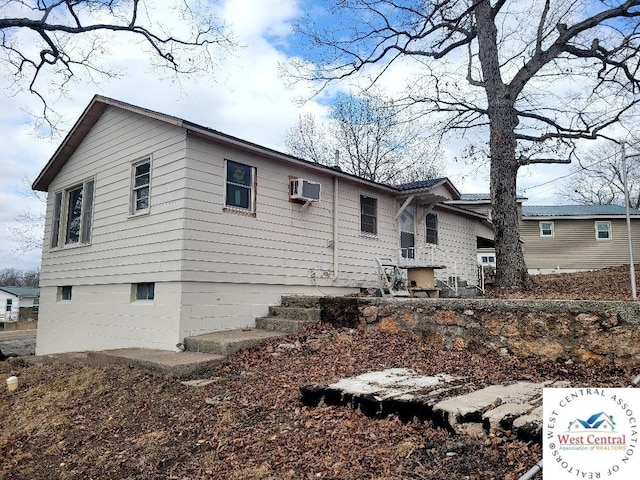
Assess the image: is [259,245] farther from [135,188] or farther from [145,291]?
[135,188]

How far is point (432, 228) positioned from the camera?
13641mm

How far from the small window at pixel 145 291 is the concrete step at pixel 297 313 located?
7.25ft

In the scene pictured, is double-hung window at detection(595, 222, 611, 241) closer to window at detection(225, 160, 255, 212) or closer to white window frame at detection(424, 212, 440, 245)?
white window frame at detection(424, 212, 440, 245)

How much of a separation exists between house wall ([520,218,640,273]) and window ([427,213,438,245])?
14177 mm

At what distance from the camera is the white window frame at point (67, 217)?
10.7 metres

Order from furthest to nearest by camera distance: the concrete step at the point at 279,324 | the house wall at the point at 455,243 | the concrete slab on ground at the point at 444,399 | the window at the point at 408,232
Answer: the house wall at the point at 455,243 < the window at the point at 408,232 < the concrete step at the point at 279,324 < the concrete slab on ground at the point at 444,399

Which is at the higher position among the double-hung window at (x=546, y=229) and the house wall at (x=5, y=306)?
the double-hung window at (x=546, y=229)

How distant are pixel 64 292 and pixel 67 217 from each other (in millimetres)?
1888

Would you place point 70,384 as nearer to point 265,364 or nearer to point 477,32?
point 265,364

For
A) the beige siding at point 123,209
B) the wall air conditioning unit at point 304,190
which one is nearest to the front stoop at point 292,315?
the beige siding at point 123,209

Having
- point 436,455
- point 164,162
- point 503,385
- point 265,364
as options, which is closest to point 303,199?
point 164,162

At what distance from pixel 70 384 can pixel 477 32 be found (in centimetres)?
1269

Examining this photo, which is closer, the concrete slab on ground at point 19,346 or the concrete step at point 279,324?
the concrete step at point 279,324

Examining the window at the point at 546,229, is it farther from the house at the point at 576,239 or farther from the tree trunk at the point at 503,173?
the tree trunk at the point at 503,173
